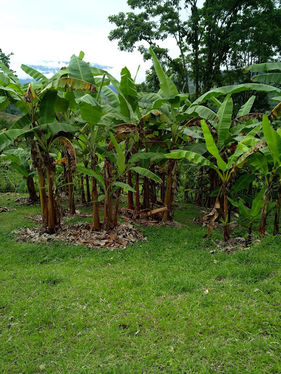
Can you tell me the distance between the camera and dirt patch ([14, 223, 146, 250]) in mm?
5664

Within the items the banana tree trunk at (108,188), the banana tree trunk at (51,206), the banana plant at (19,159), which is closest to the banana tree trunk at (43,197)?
the banana tree trunk at (51,206)

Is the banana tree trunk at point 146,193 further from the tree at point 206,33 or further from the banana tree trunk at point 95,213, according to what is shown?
the tree at point 206,33

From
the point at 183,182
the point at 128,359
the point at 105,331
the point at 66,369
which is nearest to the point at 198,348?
the point at 128,359

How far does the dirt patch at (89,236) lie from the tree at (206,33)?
10481 mm

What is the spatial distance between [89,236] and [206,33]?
1395 centimetres

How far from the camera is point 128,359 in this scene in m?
2.68

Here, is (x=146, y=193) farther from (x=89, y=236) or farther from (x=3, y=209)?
(x=3, y=209)

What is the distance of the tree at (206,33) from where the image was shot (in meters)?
12.9

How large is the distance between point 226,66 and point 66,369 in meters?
16.9

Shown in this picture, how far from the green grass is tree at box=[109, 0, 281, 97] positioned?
37.2ft

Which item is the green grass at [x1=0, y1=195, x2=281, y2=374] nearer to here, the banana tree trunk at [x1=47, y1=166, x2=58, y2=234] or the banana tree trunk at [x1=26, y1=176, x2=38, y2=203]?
the banana tree trunk at [x1=47, y1=166, x2=58, y2=234]

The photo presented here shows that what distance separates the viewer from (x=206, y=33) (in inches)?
604

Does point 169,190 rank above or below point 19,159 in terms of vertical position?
below

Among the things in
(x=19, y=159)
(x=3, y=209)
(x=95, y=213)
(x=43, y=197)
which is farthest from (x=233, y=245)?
(x=3, y=209)
